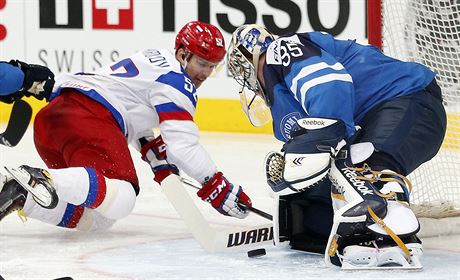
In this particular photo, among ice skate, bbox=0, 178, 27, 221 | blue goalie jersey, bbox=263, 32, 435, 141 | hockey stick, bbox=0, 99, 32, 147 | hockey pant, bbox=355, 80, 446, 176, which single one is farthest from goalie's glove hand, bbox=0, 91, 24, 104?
hockey pant, bbox=355, 80, 446, 176

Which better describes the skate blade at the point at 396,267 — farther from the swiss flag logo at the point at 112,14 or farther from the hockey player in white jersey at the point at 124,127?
the swiss flag logo at the point at 112,14

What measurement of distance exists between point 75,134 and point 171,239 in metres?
0.47

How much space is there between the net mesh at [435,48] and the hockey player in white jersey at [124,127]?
0.76 meters

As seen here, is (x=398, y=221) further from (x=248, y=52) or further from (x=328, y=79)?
(x=248, y=52)

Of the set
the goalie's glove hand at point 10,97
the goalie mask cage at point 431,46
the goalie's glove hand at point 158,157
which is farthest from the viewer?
the goalie mask cage at point 431,46

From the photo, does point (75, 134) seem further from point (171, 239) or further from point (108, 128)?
point (171, 239)

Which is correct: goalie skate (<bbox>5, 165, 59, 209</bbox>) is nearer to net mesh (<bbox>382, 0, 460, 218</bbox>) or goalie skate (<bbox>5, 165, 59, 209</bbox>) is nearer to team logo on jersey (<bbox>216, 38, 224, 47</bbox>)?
team logo on jersey (<bbox>216, 38, 224, 47</bbox>)

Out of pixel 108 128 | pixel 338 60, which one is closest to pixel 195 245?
pixel 108 128

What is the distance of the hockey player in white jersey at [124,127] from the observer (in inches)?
151

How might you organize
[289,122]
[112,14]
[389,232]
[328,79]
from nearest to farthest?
1. [389,232]
2. [328,79]
3. [289,122]
4. [112,14]

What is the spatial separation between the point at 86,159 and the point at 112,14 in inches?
136

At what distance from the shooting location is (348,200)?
3.36m

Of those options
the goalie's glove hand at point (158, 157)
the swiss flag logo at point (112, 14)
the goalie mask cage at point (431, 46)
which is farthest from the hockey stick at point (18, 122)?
the swiss flag logo at point (112, 14)

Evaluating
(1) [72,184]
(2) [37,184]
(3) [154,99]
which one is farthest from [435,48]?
(2) [37,184]
